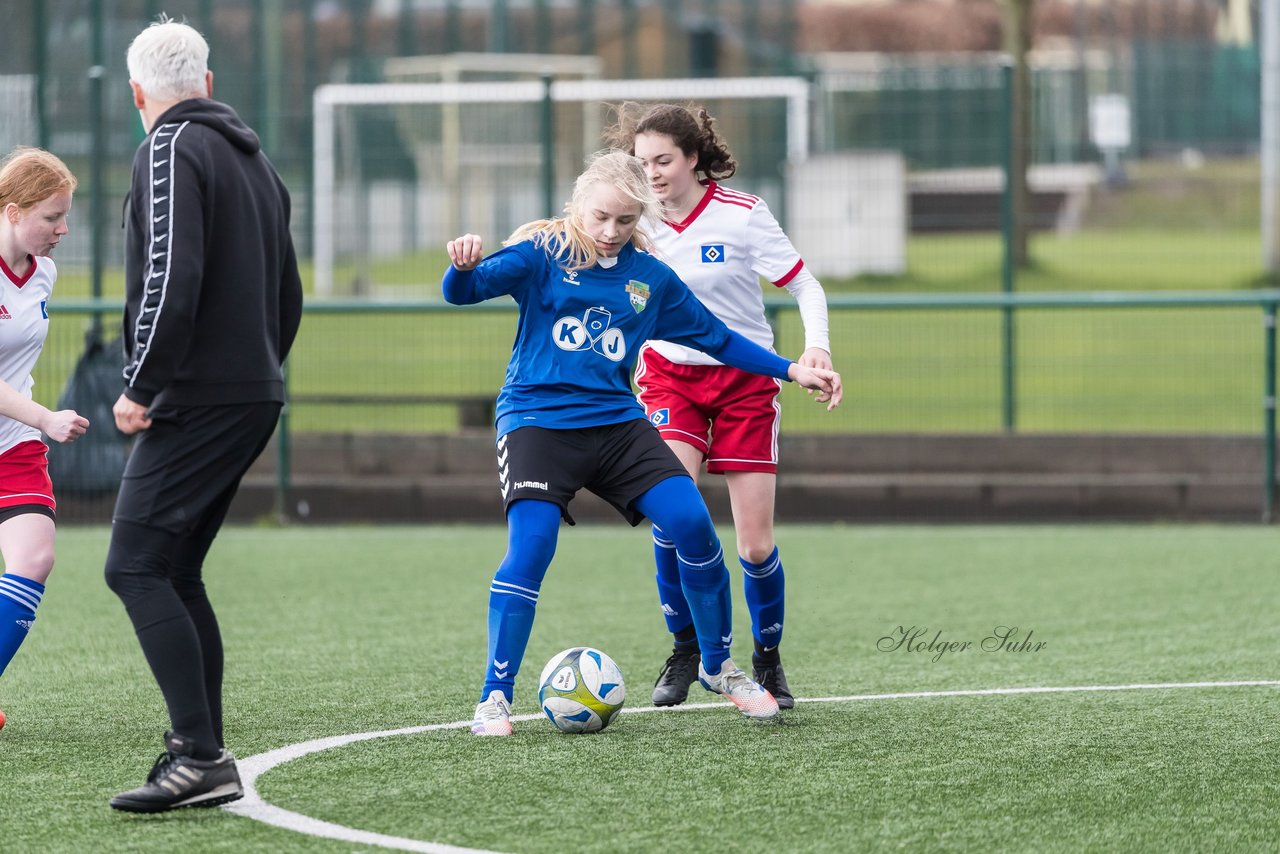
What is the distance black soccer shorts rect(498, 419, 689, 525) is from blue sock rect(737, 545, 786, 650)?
0.60 metres

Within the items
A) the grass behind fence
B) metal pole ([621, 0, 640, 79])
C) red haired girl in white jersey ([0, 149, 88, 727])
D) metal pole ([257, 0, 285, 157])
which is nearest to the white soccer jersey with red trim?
red haired girl in white jersey ([0, 149, 88, 727])

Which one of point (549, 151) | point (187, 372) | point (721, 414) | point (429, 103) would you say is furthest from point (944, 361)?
point (187, 372)

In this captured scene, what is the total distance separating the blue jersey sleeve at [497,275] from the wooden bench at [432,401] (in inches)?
276

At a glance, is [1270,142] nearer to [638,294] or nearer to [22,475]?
[638,294]

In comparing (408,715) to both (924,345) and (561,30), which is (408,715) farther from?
(561,30)

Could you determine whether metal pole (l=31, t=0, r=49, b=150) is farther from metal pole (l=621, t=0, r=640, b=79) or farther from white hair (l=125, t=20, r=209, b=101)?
metal pole (l=621, t=0, r=640, b=79)

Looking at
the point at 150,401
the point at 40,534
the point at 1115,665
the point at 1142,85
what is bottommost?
the point at 1115,665

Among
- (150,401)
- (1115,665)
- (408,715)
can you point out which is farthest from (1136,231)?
(150,401)

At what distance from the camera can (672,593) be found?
243 inches

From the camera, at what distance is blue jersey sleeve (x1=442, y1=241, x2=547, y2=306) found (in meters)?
5.33

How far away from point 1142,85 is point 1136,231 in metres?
1.82

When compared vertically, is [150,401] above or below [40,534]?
above

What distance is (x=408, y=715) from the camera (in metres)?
5.78

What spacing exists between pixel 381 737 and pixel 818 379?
165 cm
